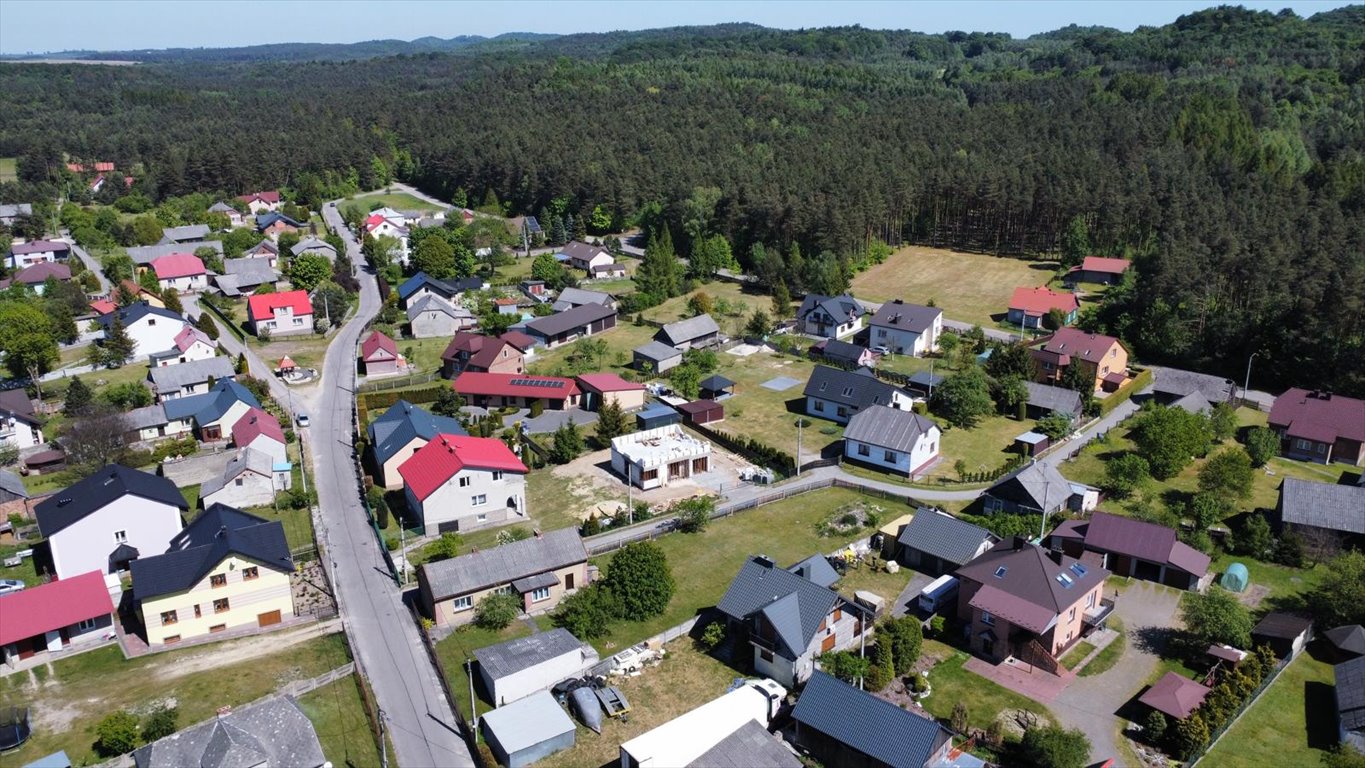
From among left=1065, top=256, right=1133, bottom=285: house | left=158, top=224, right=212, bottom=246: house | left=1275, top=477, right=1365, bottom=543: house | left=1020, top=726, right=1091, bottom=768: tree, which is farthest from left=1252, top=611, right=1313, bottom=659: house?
left=158, top=224, right=212, bottom=246: house

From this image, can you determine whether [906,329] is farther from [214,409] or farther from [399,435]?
[214,409]

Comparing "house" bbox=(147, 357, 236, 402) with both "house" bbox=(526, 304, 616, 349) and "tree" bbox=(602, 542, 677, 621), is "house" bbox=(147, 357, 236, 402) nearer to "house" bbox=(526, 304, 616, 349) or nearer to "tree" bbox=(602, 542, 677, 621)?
"house" bbox=(526, 304, 616, 349)

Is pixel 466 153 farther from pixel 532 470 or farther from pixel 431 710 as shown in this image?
pixel 431 710

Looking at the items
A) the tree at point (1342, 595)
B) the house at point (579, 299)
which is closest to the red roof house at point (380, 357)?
the house at point (579, 299)

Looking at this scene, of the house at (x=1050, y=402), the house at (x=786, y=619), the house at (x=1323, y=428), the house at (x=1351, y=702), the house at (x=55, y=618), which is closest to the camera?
the house at (x=1351, y=702)

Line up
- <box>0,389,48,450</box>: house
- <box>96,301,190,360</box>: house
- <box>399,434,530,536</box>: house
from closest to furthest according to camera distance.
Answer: <box>399,434,530,536</box>: house
<box>0,389,48,450</box>: house
<box>96,301,190,360</box>: house

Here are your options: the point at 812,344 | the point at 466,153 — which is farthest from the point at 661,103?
the point at 812,344

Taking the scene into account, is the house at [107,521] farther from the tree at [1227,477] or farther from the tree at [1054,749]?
the tree at [1227,477]
